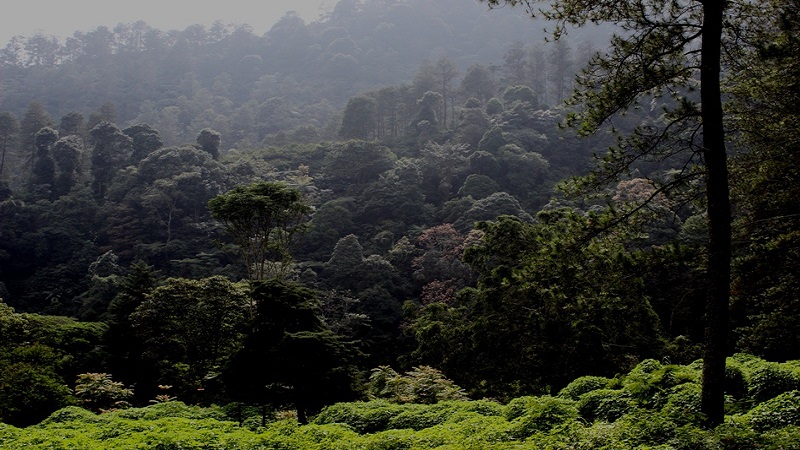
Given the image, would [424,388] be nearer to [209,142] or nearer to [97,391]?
[97,391]

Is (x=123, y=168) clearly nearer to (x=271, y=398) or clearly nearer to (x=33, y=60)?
(x=271, y=398)

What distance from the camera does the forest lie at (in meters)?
8.09

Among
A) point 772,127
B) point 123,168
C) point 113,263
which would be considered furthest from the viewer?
point 123,168

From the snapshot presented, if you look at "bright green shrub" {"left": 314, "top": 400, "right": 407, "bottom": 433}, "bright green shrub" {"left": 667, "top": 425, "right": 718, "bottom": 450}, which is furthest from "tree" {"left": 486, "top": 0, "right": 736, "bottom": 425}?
"bright green shrub" {"left": 314, "top": 400, "right": 407, "bottom": 433}

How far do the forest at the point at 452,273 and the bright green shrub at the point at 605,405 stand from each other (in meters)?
0.05

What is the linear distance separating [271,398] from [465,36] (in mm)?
135880

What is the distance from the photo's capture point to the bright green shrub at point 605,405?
9234 millimetres

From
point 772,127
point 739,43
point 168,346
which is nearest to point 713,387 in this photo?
point 739,43

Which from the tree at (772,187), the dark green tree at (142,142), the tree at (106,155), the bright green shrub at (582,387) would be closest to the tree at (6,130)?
the tree at (106,155)

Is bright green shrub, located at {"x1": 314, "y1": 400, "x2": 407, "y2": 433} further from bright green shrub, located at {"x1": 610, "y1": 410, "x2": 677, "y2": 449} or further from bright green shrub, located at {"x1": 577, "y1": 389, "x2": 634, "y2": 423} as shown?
bright green shrub, located at {"x1": 610, "y1": 410, "x2": 677, "y2": 449}

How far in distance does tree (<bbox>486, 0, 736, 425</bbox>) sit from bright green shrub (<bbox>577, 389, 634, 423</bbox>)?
2.13 m

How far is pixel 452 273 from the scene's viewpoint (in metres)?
33.1

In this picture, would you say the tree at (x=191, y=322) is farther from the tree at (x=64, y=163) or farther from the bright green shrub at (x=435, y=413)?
the tree at (x=64, y=163)

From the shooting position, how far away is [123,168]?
5031 cm
